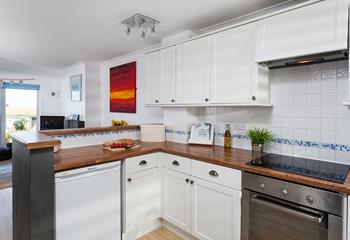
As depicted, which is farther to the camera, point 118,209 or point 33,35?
point 33,35

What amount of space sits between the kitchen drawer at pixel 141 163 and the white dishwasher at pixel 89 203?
117mm

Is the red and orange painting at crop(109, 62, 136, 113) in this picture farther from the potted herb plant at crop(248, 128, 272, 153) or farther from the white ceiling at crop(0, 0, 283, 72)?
the potted herb plant at crop(248, 128, 272, 153)

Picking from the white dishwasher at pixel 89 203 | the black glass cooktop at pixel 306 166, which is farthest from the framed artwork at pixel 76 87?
the black glass cooktop at pixel 306 166

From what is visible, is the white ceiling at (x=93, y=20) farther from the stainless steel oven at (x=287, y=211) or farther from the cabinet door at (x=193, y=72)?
the stainless steel oven at (x=287, y=211)

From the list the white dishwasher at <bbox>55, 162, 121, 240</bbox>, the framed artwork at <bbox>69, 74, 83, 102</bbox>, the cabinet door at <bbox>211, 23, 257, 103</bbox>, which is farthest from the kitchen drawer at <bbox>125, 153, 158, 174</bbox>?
the framed artwork at <bbox>69, 74, 83, 102</bbox>

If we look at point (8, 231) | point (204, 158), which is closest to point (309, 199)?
point (204, 158)

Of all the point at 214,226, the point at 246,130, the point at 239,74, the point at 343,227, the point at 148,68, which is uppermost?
the point at 148,68

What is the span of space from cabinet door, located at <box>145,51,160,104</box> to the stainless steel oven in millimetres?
1497

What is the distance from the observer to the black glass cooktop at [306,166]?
1.30 m

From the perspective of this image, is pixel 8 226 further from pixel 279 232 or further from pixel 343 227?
pixel 343 227

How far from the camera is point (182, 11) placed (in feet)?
6.55

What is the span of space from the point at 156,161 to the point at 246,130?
39.1 inches

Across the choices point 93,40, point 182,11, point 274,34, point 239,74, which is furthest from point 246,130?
point 93,40

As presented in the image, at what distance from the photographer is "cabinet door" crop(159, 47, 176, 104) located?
2.37 meters
